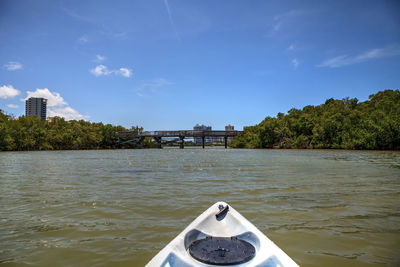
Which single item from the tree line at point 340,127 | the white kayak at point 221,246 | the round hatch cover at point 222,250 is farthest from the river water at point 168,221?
the tree line at point 340,127

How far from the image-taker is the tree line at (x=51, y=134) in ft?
164

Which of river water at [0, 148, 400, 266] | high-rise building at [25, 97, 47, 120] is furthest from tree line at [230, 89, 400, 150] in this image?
high-rise building at [25, 97, 47, 120]

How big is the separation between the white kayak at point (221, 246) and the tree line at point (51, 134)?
2275 inches

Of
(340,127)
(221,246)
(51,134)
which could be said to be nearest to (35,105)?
(51,134)

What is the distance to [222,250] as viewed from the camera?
8.16 feet


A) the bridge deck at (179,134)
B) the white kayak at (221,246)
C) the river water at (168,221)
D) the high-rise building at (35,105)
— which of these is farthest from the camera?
the high-rise building at (35,105)

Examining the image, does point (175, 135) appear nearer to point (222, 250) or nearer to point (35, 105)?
point (222, 250)

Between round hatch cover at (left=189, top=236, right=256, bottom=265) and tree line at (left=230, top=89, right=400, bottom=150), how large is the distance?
139 ft

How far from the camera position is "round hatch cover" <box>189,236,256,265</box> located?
2279 millimetres

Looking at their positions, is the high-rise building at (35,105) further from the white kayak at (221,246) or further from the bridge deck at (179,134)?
the white kayak at (221,246)

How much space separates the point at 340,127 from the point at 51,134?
217 ft

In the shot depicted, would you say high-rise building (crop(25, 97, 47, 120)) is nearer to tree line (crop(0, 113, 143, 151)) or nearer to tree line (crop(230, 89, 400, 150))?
tree line (crop(0, 113, 143, 151))

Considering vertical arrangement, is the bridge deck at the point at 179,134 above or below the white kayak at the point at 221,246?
above

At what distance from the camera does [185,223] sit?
4.10 meters
